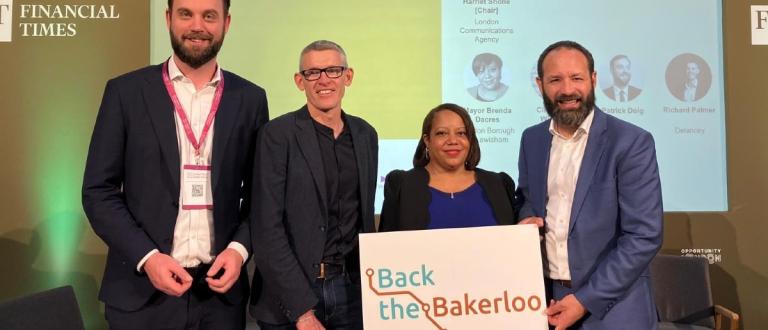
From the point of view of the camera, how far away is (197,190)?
201cm

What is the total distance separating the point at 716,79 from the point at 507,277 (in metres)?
2.98

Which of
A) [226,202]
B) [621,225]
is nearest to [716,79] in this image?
[621,225]

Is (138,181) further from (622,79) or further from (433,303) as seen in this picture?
(622,79)

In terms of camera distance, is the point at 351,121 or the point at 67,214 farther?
the point at 67,214

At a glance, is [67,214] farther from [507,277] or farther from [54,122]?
[507,277]

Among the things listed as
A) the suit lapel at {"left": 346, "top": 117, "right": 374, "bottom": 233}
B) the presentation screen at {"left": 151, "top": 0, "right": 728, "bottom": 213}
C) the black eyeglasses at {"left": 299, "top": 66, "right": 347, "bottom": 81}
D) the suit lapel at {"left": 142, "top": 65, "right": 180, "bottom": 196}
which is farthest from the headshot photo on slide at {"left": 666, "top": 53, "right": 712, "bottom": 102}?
the suit lapel at {"left": 142, "top": 65, "right": 180, "bottom": 196}

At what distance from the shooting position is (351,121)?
A: 7.61ft

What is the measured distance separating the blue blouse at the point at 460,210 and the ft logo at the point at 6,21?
3390 millimetres

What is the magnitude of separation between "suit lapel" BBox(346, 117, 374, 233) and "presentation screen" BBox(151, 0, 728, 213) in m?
1.64

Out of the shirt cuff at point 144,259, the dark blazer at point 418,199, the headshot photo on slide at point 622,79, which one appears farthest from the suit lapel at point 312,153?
the headshot photo on slide at point 622,79

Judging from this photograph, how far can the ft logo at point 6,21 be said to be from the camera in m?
3.88

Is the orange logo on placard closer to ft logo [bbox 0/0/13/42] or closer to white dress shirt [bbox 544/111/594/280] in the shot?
white dress shirt [bbox 544/111/594/280]

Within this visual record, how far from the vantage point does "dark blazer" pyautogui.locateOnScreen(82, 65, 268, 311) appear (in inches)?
75.2

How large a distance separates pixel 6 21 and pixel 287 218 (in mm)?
3133
